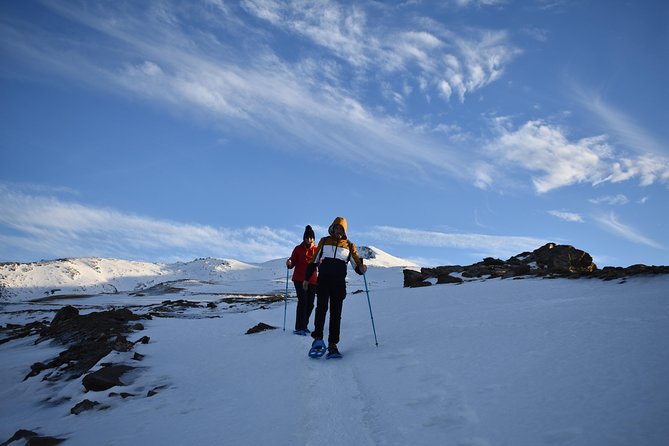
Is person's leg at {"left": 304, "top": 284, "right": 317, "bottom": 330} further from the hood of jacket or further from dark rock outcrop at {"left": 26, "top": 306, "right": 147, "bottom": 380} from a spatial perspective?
dark rock outcrop at {"left": 26, "top": 306, "right": 147, "bottom": 380}

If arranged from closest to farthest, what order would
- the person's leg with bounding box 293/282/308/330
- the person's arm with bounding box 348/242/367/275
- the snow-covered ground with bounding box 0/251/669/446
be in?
1. the snow-covered ground with bounding box 0/251/669/446
2. the person's arm with bounding box 348/242/367/275
3. the person's leg with bounding box 293/282/308/330

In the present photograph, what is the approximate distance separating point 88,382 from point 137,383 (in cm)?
56

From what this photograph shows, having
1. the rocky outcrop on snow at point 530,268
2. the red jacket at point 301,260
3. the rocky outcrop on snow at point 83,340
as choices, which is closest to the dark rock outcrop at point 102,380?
the rocky outcrop on snow at point 83,340

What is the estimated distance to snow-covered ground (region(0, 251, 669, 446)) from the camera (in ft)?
8.91

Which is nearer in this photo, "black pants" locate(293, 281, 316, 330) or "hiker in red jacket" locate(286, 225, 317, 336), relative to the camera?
"black pants" locate(293, 281, 316, 330)

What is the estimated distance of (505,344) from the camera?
4488 mm

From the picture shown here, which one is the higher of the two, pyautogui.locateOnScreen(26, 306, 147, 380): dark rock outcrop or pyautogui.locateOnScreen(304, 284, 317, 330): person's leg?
pyautogui.locateOnScreen(304, 284, 317, 330): person's leg

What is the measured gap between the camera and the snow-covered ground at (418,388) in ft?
8.91

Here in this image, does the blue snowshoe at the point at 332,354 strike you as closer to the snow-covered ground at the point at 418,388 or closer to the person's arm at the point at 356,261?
the snow-covered ground at the point at 418,388

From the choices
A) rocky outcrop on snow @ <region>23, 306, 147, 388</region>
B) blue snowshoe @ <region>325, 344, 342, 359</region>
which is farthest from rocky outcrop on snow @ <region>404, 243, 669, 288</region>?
rocky outcrop on snow @ <region>23, 306, 147, 388</region>

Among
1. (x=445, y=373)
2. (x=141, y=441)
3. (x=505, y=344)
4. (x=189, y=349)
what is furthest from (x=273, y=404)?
(x=189, y=349)

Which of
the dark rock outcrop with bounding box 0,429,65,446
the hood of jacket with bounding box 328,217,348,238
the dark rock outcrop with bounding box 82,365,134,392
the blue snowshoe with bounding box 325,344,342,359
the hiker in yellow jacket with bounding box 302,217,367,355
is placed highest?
the hood of jacket with bounding box 328,217,348,238

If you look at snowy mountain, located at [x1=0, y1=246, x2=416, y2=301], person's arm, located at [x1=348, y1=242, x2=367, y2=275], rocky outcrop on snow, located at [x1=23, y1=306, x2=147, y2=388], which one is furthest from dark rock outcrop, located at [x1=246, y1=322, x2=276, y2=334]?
snowy mountain, located at [x1=0, y1=246, x2=416, y2=301]

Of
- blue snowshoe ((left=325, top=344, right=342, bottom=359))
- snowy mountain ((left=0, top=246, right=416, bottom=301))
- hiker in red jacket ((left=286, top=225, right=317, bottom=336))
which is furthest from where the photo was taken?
snowy mountain ((left=0, top=246, right=416, bottom=301))
